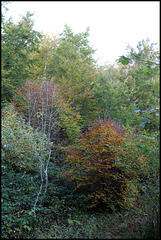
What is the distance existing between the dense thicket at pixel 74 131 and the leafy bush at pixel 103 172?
27mm

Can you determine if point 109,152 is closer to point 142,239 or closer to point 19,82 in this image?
point 142,239

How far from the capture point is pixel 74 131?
741 centimetres

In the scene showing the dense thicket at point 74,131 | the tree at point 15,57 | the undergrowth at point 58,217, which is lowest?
the undergrowth at point 58,217

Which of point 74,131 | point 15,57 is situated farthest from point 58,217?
point 15,57

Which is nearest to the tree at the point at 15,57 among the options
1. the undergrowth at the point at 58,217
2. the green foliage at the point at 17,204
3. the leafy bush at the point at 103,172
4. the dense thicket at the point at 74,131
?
the dense thicket at the point at 74,131

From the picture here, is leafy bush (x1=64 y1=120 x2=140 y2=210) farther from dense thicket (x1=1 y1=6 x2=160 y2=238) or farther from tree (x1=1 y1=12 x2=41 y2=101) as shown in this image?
tree (x1=1 y1=12 x2=41 y2=101)

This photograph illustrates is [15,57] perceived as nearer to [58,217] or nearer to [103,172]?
[103,172]

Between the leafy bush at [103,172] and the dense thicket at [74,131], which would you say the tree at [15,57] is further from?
the leafy bush at [103,172]

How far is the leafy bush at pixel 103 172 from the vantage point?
465 cm

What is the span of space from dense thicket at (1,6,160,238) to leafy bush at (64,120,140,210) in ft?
0.09

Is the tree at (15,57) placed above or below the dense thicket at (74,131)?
above

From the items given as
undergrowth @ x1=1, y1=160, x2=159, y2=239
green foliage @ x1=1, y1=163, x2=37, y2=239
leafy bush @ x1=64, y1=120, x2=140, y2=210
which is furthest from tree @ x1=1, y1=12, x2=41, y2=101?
leafy bush @ x1=64, y1=120, x2=140, y2=210

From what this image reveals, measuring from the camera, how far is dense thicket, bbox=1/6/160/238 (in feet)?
10.6

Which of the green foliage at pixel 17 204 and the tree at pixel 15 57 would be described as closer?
the green foliage at pixel 17 204
